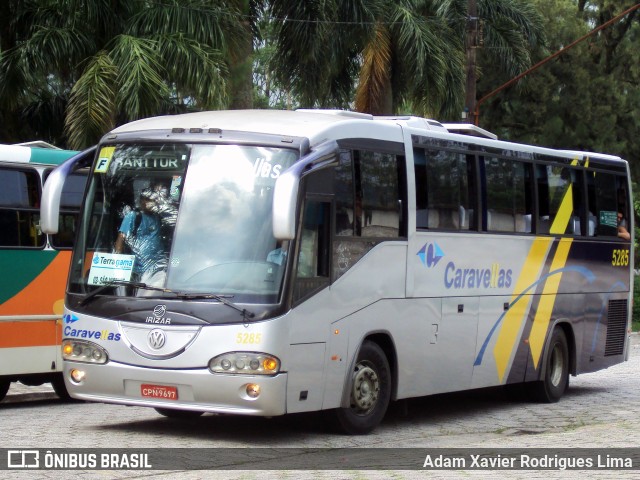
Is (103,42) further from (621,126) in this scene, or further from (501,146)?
(621,126)

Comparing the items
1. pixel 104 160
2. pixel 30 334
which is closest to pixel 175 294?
pixel 104 160

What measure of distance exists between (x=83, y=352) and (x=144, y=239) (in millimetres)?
1169

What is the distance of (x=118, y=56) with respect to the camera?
66.9 ft

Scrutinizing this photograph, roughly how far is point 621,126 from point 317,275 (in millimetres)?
35837

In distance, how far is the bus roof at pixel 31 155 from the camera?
45.8ft

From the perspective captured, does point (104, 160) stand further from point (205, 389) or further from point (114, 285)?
point (205, 389)

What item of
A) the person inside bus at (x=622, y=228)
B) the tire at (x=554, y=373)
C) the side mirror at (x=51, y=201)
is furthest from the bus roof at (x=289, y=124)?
the person inside bus at (x=622, y=228)

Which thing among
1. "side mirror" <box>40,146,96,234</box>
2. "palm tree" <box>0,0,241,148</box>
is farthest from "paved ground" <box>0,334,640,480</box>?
"palm tree" <box>0,0,241,148</box>

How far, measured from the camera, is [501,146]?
1478 cm

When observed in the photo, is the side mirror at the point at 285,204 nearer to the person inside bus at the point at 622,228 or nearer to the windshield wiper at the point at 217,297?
the windshield wiper at the point at 217,297

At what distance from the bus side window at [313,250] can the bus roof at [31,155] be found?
4485mm

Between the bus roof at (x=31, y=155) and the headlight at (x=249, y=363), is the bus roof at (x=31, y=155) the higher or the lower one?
the higher one

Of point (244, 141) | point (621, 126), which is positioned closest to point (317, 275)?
point (244, 141)

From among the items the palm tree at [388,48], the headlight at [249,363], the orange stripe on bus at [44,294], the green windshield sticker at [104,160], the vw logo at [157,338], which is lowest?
the headlight at [249,363]
